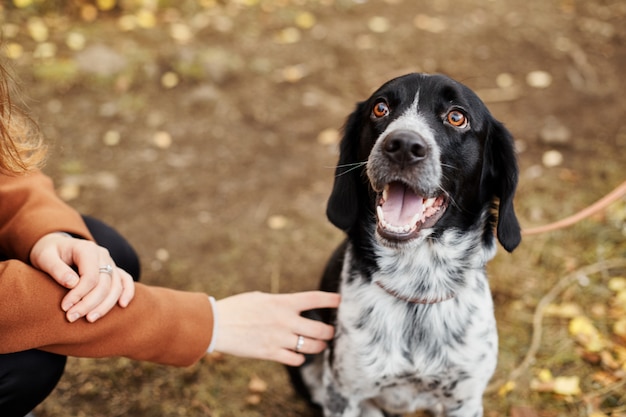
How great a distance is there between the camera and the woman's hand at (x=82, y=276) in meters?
2.14

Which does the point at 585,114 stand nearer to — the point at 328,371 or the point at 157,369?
the point at 328,371

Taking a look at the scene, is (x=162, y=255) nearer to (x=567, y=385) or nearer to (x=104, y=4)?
(x=567, y=385)

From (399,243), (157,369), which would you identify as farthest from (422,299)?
(157,369)

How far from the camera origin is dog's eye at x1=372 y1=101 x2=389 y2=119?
96.0 inches

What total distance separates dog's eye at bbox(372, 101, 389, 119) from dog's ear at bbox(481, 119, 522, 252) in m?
0.42

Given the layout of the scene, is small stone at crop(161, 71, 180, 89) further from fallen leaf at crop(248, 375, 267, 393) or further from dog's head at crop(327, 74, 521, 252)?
dog's head at crop(327, 74, 521, 252)

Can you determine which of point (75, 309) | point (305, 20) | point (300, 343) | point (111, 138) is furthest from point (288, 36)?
point (75, 309)

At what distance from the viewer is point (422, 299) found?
251cm

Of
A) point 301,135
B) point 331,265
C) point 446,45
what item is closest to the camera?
point 331,265

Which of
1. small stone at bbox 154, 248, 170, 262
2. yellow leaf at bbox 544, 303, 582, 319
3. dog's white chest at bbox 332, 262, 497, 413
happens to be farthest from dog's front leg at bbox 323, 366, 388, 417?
small stone at bbox 154, 248, 170, 262

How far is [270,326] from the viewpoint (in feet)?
8.59

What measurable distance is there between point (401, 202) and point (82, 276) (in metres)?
1.20

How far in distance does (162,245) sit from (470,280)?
7.96ft

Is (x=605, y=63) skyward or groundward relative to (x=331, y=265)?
skyward
